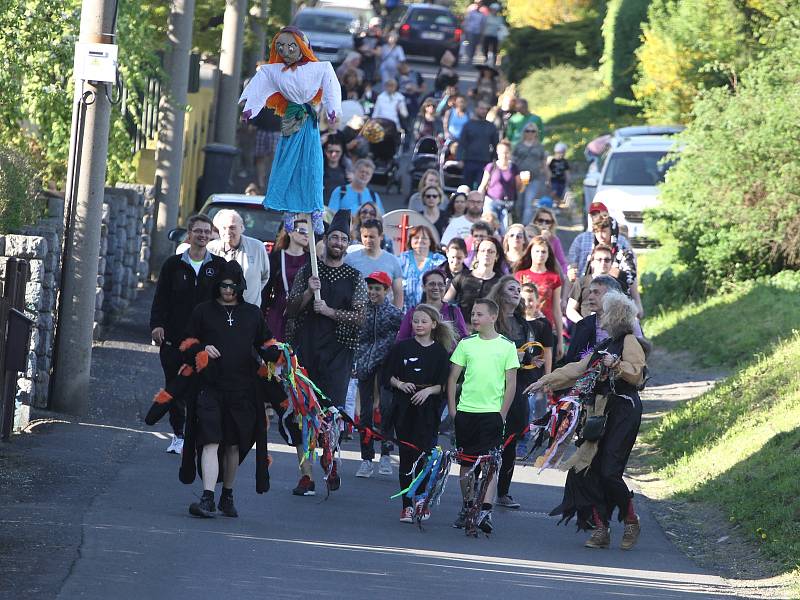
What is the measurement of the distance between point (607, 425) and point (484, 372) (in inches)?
35.9

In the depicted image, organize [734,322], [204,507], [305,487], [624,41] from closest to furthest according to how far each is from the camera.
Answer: [204,507] < [305,487] < [734,322] < [624,41]

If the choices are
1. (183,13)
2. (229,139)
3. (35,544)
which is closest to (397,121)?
(229,139)

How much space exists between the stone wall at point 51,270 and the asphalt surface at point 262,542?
461mm

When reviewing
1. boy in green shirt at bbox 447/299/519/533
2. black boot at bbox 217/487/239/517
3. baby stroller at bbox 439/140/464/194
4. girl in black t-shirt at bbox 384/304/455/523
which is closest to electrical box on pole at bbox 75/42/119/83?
girl in black t-shirt at bbox 384/304/455/523

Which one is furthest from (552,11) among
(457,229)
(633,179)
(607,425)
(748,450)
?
Answer: (607,425)

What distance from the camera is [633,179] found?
2603 cm

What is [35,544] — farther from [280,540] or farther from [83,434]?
[83,434]

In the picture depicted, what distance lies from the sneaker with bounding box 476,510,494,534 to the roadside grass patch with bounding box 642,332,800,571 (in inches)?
73.5

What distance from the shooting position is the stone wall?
13.5 meters

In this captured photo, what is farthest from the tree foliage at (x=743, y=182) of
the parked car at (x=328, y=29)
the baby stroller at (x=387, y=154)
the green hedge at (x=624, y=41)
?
the parked car at (x=328, y=29)

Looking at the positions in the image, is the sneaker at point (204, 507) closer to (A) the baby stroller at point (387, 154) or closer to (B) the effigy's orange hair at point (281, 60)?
(B) the effigy's orange hair at point (281, 60)

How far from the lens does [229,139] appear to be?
1126 inches

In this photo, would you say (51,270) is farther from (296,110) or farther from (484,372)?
(484,372)

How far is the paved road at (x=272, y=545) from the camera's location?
893 centimetres
